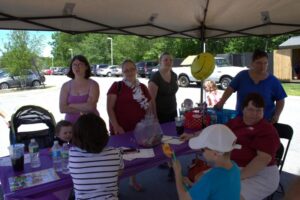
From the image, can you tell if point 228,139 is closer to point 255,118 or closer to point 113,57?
point 255,118

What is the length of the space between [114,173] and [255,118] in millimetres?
1310

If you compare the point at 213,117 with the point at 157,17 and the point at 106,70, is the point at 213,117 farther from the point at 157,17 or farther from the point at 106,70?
the point at 106,70

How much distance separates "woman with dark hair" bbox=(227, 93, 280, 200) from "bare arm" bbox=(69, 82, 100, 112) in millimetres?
1626

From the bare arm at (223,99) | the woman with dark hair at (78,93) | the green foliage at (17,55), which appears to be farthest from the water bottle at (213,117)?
the green foliage at (17,55)

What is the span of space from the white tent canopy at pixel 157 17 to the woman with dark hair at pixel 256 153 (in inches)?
83.6

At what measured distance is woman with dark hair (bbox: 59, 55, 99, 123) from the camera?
3529mm

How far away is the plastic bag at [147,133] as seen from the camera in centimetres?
295

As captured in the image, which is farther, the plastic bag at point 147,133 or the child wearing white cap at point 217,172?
the plastic bag at point 147,133

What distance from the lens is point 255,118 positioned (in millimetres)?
2674

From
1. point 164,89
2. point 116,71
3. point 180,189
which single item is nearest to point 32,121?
point 164,89

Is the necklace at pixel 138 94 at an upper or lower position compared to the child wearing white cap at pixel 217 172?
upper

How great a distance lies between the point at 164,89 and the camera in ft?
13.3

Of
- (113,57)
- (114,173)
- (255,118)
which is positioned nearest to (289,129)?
(255,118)

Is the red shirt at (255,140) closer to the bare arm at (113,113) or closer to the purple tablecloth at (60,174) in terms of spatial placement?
the purple tablecloth at (60,174)
